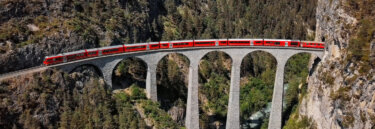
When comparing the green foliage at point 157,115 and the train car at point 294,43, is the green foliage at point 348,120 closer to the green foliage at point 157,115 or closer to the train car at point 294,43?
the train car at point 294,43

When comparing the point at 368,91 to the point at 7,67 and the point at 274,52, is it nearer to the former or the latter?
the point at 274,52

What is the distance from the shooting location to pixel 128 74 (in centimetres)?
6469

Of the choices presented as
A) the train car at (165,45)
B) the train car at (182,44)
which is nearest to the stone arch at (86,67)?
the train car at (165,45)

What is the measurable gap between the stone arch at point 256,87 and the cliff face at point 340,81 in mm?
12761

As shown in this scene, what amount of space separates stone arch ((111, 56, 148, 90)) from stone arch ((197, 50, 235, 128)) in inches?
515

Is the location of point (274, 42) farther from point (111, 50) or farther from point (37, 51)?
point (37, 51)

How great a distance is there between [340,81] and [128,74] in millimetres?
33911

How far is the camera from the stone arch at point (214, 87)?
236ft

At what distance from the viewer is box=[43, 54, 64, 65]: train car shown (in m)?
51.1

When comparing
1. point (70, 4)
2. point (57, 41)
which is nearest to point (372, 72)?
point (57, 41)

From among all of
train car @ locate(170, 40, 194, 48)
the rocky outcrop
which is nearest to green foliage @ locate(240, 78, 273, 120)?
train car @ locate(170, 40, 194, 48)

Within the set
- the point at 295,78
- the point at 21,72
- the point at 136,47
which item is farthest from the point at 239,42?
the point at 21,72

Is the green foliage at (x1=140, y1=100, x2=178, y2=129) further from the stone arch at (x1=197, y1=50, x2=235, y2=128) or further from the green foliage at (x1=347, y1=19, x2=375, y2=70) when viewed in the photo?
the green foliage at (x1=347, y1=19, x2=375, y2=70)

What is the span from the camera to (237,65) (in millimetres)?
58719
